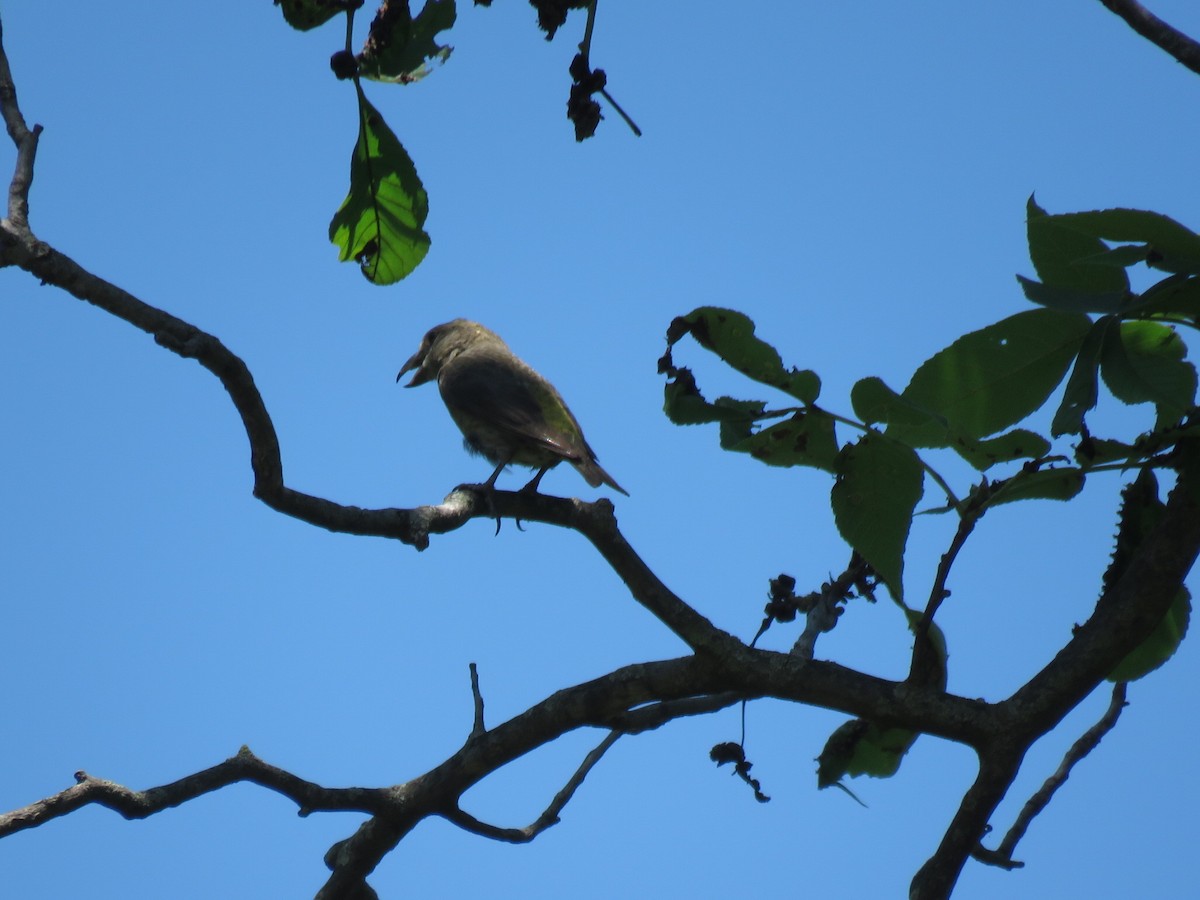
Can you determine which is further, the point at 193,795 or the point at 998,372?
the point at 193,795

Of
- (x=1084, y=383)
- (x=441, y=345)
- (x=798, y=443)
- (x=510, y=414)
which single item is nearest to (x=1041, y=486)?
(x=1084, y=383)

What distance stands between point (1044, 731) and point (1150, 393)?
0.82 m

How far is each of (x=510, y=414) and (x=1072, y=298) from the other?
4609 millimetres

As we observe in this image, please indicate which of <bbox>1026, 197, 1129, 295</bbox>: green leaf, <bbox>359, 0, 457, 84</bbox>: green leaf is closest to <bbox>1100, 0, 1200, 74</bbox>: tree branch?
<bbox>1026, 197, 1129, 295</bbox>: green leaf

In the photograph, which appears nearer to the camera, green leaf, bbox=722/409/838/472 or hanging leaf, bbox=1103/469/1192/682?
green leaf, bbox=722/409/838/472

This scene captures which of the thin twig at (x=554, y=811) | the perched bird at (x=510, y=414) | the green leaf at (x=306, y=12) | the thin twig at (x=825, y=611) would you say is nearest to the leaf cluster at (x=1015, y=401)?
the thin twig at (x=825, y=611)

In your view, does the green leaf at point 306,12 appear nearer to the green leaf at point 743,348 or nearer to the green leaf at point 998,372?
the green leaf at point 743,348

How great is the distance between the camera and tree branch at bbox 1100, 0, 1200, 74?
2.44 m

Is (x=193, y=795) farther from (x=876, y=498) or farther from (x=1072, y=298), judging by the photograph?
(x=1072, y=298)

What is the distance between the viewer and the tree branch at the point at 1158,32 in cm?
244

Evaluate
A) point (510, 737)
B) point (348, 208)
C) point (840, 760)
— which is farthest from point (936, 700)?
point (348, 208)

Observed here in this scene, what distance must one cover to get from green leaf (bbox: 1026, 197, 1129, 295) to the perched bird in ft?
12.1

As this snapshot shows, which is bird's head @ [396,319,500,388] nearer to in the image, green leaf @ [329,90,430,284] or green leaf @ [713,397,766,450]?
green leaf @ [329,90,430,284]

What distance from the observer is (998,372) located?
211 centimetres
